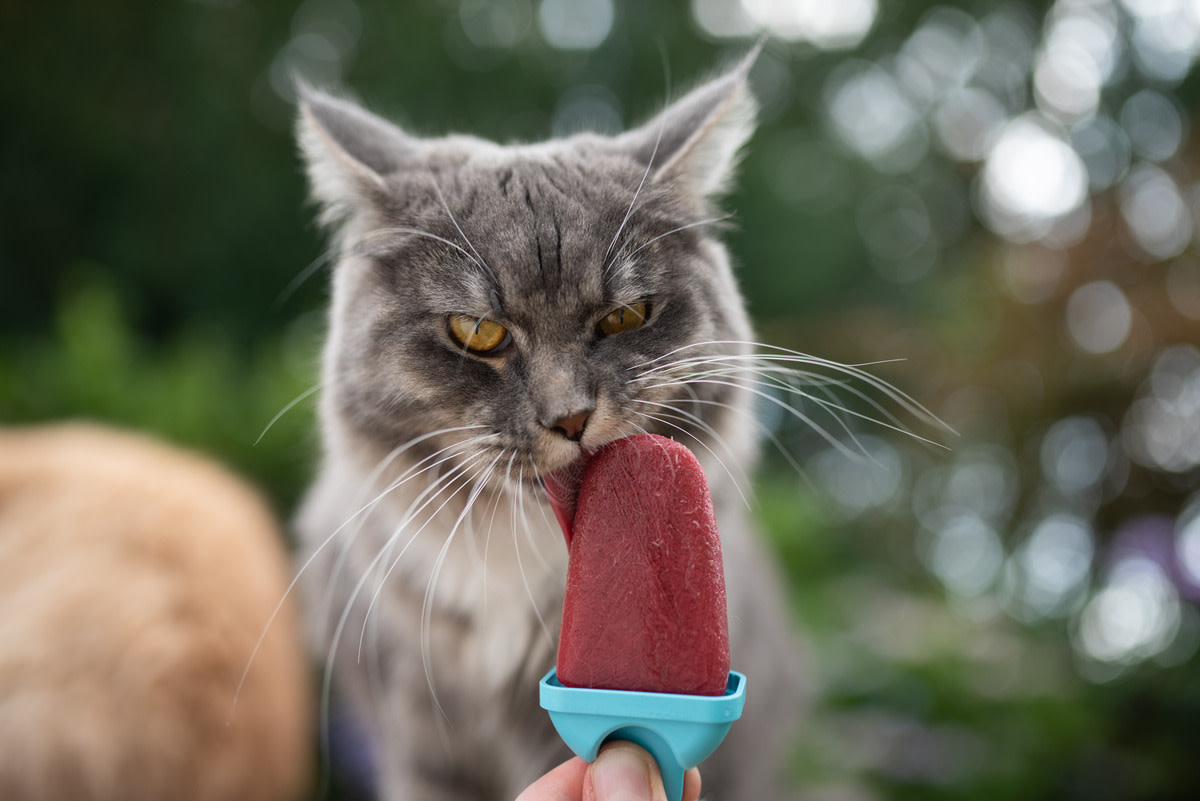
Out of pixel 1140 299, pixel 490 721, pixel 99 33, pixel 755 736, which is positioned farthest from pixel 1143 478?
pixel 99 33

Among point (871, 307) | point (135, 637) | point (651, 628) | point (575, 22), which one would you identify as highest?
point (575, 22)

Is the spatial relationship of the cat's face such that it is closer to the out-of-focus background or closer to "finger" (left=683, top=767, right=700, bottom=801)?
"finger" (left=683, top=767, right=700, bottom=801)

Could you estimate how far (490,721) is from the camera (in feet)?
4.58

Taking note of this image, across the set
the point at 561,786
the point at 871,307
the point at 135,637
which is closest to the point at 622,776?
the point at 561,786

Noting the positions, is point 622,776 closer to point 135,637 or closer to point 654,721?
point 654,721

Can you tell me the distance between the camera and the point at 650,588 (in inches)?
33.5

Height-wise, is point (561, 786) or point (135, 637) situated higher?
point (561, 786)

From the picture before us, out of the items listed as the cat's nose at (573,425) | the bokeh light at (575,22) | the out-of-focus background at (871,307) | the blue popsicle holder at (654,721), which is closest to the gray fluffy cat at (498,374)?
the cat's nose at (573,425)

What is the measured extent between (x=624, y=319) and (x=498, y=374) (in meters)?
0.20

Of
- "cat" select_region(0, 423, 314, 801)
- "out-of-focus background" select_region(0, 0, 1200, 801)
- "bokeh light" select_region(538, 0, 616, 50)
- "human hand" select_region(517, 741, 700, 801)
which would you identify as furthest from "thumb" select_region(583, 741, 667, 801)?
"bokeh light" select_region(538, 0, 616, 50)

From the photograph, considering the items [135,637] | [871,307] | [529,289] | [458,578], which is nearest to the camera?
[529,289]

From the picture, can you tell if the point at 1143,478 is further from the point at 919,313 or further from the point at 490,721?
the point at 490,721

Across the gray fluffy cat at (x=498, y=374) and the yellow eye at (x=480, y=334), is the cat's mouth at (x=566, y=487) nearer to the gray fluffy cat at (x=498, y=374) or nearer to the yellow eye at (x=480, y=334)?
the gray fluffy cat at (x=498, y=374)

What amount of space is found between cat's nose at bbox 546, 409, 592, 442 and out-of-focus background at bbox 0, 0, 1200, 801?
2.02 m
